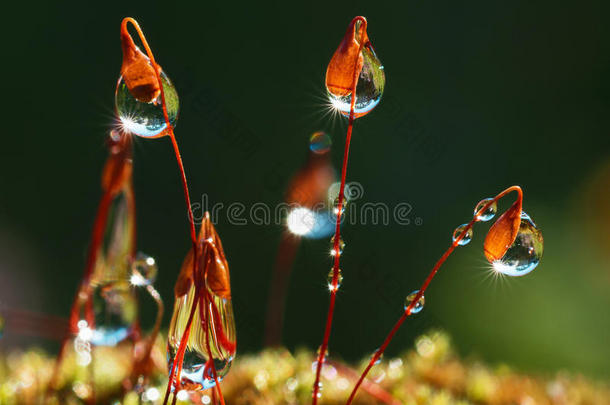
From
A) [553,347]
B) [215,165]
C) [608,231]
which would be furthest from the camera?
[215,165]

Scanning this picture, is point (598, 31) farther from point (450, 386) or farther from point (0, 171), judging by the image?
point (0, 171)

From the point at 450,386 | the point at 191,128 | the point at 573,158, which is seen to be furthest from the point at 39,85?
the point at 573,158

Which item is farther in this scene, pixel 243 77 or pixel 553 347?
pixel 243 77

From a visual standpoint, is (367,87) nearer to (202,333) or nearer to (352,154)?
(202,333)

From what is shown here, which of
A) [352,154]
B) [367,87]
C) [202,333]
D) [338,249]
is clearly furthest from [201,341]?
[352,154]

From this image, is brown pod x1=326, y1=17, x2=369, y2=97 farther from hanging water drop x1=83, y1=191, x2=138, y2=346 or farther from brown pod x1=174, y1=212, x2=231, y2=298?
hanging water drop x1=83, y1=191, x2=138, y2=346

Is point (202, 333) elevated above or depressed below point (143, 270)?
below
